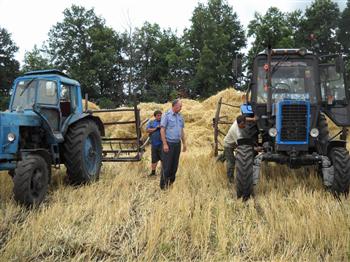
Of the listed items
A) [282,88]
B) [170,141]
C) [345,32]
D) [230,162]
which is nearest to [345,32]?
[345,32]

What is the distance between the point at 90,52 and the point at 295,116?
134 ft

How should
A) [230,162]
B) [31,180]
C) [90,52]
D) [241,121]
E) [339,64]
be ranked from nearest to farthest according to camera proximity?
[31,180]
[339,64]
[241,121]
[230,162]
[90,52]

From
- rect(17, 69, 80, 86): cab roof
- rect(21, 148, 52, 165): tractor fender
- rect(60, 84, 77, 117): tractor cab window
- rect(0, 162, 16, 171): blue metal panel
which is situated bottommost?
rect(0, 162, 16, 171): blue metal panel

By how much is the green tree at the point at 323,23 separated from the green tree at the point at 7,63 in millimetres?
27947

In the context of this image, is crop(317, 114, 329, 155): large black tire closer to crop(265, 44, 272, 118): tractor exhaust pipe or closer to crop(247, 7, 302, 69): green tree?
crop(265, 44, 272, 118): tractor exhaust pipe

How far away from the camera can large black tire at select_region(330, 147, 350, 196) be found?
7.03 meters

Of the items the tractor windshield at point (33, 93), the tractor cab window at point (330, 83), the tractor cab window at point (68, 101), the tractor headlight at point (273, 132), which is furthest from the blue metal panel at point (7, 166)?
the tractor cab window at point (330, 83)

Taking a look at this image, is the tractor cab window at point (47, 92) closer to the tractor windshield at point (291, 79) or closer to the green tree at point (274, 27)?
the tractor windshield at point (291, 79)

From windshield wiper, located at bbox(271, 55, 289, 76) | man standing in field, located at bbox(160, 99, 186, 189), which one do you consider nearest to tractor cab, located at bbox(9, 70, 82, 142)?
man standing in field, located at bbox(160, 99, 186, 189)

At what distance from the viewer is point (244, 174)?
7.11 m

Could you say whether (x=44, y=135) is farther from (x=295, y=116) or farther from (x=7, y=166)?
(x=295, y=116)

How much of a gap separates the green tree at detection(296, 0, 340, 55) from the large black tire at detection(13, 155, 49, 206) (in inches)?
1445

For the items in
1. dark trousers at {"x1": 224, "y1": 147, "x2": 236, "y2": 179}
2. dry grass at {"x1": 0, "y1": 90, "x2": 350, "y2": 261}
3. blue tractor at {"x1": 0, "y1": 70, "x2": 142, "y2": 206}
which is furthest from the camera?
dark trousers at {"x1": 224, "y1": 147, "x2": 236, "y2": 179}

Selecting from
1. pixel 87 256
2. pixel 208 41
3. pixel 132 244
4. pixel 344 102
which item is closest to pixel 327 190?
pixel 344 102
